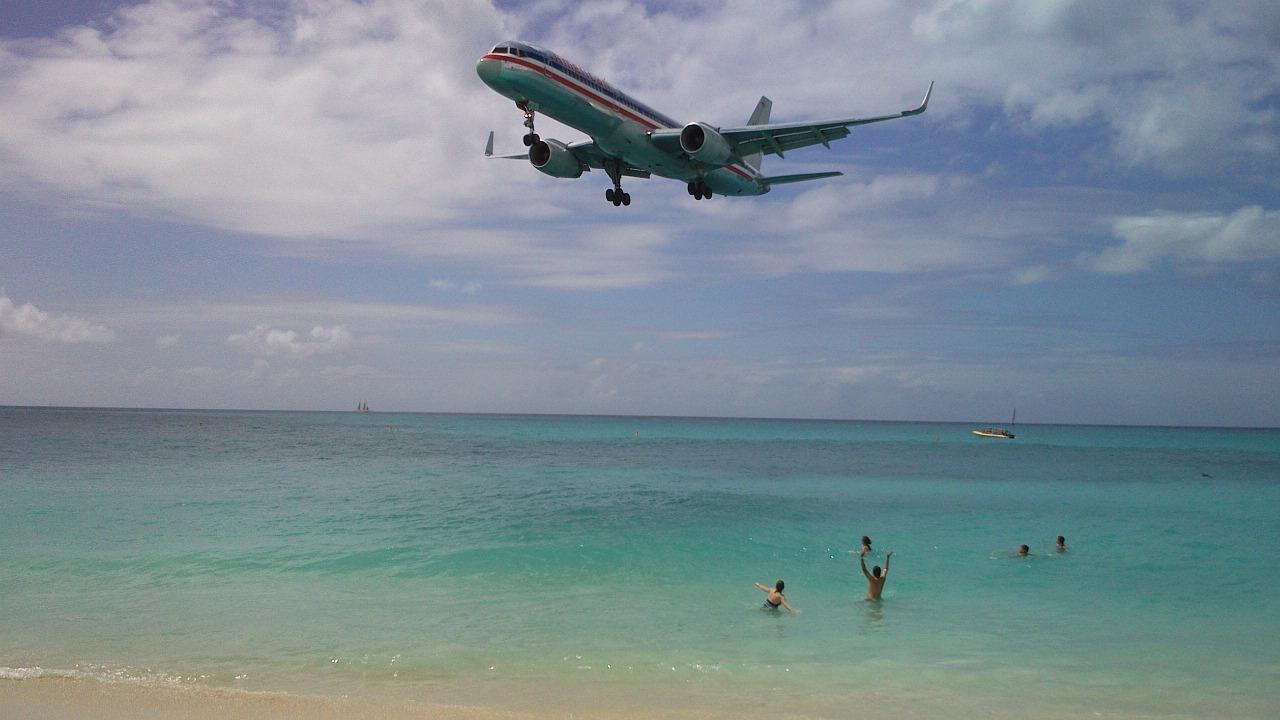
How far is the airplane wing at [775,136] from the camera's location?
23781 millimetres

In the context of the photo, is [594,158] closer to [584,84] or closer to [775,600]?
[584,84]

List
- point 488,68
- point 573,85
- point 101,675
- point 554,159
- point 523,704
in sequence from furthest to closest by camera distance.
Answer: point 554,159 → point 573,85 → point 488,68 → point 101,675 → point 523,704

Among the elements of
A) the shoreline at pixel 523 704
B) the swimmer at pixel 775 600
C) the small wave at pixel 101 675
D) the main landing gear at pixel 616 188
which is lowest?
the small wave at pixel 101 675

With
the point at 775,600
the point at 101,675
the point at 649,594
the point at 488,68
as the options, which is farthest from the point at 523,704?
the point at 488,68

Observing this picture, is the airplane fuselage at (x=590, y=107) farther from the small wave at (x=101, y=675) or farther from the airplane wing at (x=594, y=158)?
the small wave at (x=101, y=675)

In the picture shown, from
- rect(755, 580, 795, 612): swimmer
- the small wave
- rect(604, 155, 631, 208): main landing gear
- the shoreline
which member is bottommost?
the small wave

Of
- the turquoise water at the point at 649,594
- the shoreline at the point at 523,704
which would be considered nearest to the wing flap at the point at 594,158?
the turquoise water at the point at 649,594

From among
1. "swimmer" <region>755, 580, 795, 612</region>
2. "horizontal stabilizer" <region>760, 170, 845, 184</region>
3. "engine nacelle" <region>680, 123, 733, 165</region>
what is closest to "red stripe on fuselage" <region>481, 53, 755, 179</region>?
"engine nacelle" <region>680, 123, 733, 165</region>

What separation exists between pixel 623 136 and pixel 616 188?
3931mm

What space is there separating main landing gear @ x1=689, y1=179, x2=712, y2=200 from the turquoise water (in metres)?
10.9

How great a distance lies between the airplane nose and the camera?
19.9m

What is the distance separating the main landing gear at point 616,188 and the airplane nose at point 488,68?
7360 millimetres

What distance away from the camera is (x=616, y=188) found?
27344mm

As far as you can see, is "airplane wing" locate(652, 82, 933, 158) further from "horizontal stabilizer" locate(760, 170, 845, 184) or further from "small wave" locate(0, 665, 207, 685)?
"small wave" locate(0, 665, 207, 685)
